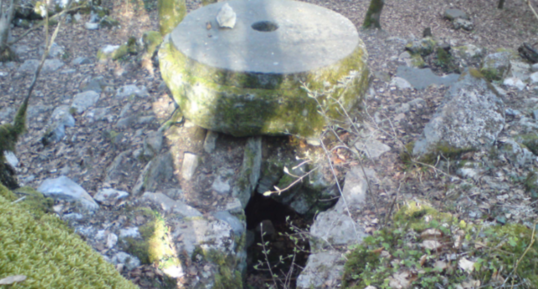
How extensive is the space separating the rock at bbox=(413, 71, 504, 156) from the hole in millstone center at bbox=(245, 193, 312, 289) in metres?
1.46

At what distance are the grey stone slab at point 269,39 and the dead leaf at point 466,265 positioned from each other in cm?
204

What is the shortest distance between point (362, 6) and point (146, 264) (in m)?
6.81

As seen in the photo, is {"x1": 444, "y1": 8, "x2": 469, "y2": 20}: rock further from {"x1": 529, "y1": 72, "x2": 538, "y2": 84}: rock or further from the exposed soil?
{"x1": 529, "y1": 72, "x2": 538, "y2": 84}: rock

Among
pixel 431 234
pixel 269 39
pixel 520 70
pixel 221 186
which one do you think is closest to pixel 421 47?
pixel 520 70

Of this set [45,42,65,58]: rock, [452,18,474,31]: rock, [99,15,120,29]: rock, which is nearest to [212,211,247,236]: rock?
[45,42,65,58]: rock

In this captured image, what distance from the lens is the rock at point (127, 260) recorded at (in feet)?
7.81

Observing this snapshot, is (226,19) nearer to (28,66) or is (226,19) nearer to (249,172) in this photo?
(249,172)

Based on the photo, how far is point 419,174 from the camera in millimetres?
3117

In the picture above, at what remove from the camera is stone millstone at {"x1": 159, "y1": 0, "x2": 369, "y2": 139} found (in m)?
3.23

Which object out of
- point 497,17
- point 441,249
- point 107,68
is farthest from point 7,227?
point 497,17

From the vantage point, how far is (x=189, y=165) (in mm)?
3602

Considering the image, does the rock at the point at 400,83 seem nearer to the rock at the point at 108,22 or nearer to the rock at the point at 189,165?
the rock at the point at 189,165

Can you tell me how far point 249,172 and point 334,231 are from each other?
107cm

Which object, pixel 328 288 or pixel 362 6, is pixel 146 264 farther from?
pixel 362 6
